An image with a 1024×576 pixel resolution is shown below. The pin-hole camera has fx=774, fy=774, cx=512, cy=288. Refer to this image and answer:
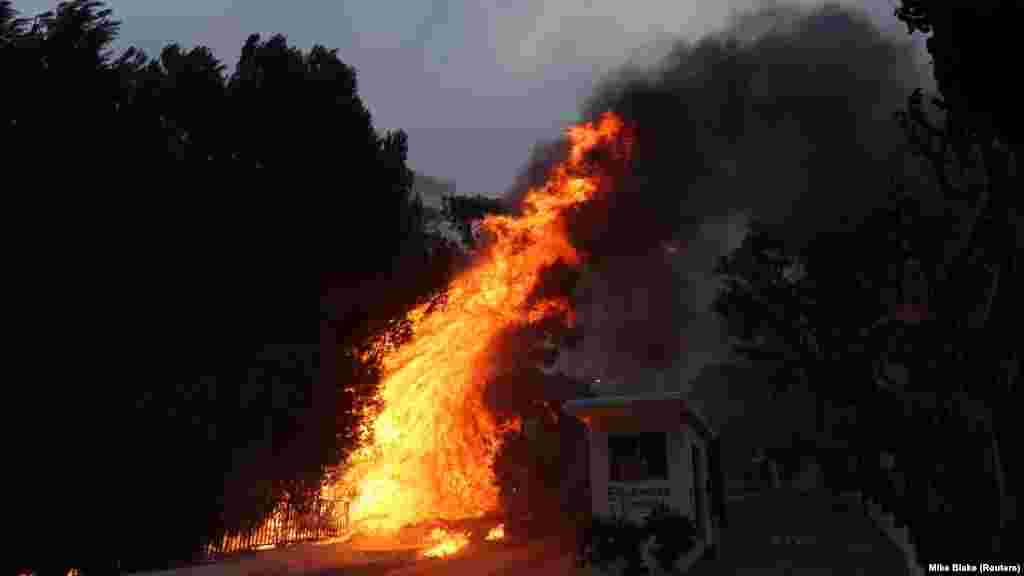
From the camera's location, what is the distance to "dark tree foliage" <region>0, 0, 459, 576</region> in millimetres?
13781

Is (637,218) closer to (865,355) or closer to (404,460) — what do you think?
(865,355)

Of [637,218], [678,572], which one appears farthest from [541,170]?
[678,572]

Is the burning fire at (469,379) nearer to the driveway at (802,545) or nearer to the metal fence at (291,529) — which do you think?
→ the metal fence at (291,529)

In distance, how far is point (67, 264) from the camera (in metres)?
14.2

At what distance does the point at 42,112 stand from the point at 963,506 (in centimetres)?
1773

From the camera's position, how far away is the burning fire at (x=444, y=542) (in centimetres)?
1917

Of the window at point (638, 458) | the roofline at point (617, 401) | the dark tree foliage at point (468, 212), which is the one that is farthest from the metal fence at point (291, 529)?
the dark tree foliage at point (468, 212)

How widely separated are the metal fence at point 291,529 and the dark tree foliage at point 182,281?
0.53 m

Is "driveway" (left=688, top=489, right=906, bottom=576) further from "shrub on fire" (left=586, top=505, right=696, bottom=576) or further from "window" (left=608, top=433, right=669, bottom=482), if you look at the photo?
"window" (left=608, top=433, right=669, bottom=482)

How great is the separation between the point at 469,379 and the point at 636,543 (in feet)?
38.4

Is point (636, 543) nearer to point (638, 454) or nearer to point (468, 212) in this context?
point (638, 454)

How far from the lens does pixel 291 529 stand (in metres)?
19.3

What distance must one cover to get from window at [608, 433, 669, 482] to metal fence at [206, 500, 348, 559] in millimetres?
8077

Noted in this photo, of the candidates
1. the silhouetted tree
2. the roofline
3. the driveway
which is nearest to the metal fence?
the roofline
